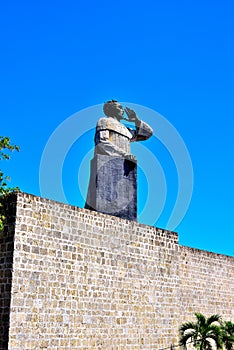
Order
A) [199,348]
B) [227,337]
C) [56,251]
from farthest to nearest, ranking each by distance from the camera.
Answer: [227,337], [199,348], [56,251]

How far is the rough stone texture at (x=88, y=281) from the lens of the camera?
33.5 ft

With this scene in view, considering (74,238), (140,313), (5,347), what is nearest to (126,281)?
(140,313)

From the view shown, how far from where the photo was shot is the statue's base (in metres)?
13.4

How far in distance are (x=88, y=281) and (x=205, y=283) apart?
279 inches

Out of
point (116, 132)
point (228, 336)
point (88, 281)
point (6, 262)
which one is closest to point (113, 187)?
point (116, 132)

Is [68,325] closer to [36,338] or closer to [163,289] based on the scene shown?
[36,338]

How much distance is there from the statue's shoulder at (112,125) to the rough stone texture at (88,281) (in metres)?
2.87

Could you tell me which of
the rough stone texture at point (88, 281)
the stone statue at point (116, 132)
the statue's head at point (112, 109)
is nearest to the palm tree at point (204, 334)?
the rough stone texture at point (88, 281)

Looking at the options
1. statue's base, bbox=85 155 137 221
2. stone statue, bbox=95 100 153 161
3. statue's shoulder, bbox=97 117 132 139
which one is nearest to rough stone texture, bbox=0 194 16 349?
statue's base, bbox=85 155 137 221

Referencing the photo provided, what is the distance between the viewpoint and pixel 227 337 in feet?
49.1

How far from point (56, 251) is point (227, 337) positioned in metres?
6.90

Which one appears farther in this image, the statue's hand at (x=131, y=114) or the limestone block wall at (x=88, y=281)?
the statue's hand at (x=131, y=114)

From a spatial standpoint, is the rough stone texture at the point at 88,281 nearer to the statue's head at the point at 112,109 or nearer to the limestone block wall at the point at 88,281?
the limestone block wall at the point at 88,281

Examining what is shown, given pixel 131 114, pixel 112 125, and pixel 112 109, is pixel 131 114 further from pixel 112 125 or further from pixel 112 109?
pixel 112 125
